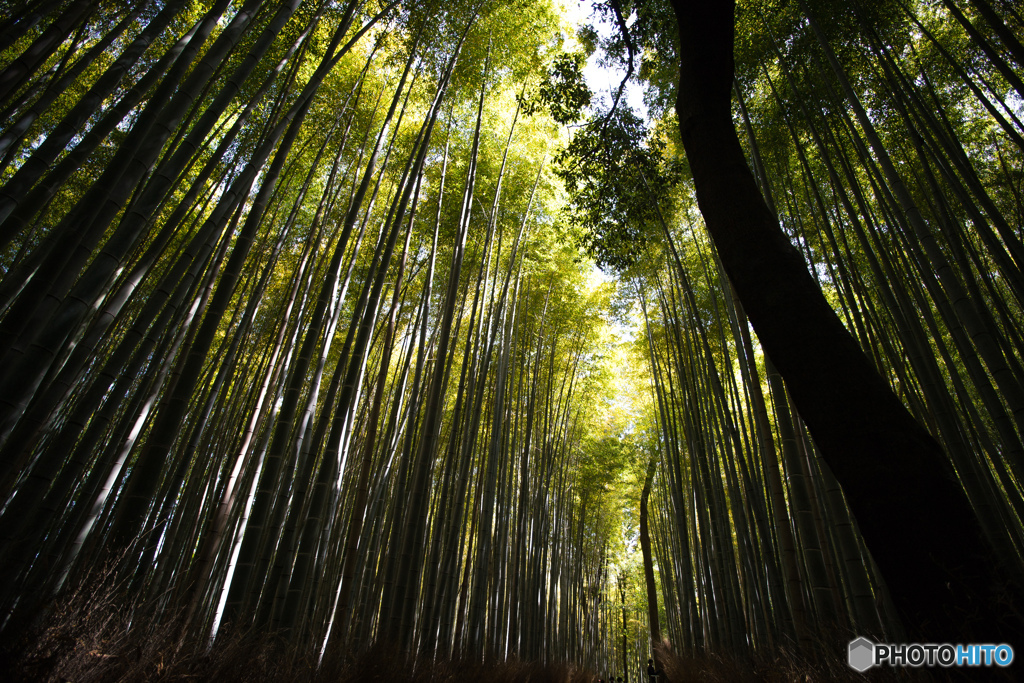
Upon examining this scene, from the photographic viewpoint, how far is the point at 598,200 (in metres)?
3.51

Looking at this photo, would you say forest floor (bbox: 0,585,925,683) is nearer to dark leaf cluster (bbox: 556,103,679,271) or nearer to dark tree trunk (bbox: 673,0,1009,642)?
dark tree trunk (bbox: 673,0,1009,642)

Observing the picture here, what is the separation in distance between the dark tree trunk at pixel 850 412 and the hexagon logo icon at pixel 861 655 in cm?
60

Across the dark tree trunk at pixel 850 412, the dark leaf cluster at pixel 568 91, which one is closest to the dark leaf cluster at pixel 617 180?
the dark leaf cluster at pixel 568 91

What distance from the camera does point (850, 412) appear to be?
49.4 inches

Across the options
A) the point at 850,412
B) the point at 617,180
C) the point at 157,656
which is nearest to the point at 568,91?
the point at 617,180

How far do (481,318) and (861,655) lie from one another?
3.67 meters

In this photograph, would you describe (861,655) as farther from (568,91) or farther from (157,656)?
(568,91)

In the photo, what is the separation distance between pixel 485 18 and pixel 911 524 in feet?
16.8

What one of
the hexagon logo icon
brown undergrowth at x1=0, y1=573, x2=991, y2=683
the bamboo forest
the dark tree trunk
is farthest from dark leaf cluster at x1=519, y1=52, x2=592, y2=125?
brown undergrowth at x1=0, y1=573, x2=991, y2=683

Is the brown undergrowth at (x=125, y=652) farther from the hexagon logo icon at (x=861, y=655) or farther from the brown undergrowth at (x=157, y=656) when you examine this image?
the hexagon logo icon at (x=861, y=655)

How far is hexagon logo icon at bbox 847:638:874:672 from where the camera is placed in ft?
5.19

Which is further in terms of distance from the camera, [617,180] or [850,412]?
[617,180]

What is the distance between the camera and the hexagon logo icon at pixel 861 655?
5.19 ft

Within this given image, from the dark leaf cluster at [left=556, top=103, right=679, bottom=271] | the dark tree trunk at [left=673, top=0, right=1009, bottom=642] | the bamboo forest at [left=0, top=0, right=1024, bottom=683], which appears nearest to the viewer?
the dark tree trunk at [left=673, top=0, right=1009, bottom=642]
